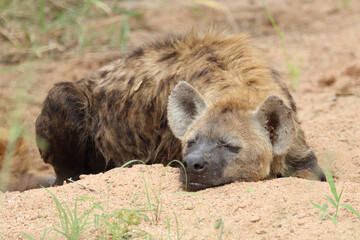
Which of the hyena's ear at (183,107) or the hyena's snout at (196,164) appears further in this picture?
the hyena's ear at (183,107)

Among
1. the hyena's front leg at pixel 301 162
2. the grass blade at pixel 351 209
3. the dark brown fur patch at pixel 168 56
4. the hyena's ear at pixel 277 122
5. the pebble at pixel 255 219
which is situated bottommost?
the hyena's front leg at pixel 301 162

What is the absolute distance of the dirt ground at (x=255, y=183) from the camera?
2498 millimetres

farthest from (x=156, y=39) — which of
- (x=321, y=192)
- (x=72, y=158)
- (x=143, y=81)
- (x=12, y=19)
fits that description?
(x=12, y=19)

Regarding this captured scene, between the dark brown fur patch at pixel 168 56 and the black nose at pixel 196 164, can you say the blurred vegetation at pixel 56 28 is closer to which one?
the dark brown fur patch at pixel 168 56

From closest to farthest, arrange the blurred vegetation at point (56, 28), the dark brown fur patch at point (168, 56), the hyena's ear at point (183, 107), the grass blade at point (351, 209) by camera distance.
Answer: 1. the grass blade at point (351, 209)
2. the hyena's ear at point (183, 107)
3. the dark brown fur patch at point (168, 56)
4. the blurred vegetation at point (56, 28)

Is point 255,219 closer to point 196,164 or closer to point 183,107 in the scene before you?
point 196,164

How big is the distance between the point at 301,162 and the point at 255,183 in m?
0.67

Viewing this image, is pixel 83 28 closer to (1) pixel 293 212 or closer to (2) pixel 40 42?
(2) pixel 40 42

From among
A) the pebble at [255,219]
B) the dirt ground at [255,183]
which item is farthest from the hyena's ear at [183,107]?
the pebble at [255,219]

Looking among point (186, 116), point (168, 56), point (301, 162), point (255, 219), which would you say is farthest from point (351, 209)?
point (168, 56)

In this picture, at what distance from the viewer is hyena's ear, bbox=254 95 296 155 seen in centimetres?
310

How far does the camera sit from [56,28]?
22.6 ft

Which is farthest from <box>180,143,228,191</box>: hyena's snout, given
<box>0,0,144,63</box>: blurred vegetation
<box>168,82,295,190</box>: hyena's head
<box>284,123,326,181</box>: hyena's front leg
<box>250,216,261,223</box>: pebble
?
<box>0,0,144,63</box>: blurred vegetation

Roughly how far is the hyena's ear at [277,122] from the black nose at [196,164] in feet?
1.43
